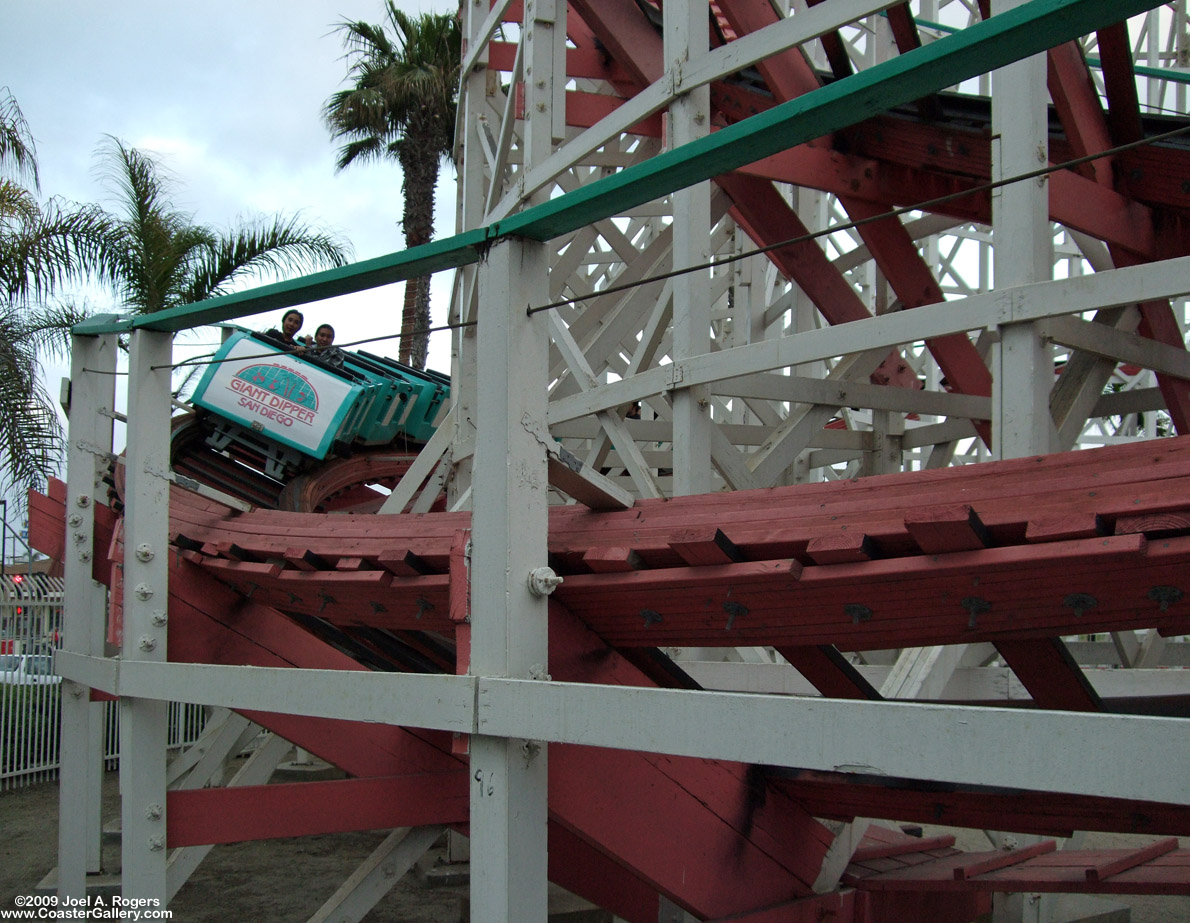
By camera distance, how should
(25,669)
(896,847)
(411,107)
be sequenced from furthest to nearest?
1. (411,107)
2. (25,669)
3. (896,847)

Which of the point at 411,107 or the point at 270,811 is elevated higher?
the point at 411,107

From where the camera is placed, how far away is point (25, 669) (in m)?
12.1

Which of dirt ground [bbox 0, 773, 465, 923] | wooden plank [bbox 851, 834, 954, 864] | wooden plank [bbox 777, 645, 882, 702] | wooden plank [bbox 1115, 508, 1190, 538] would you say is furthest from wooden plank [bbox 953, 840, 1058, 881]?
dirt ground [bbox 0, 773, 465, 923]

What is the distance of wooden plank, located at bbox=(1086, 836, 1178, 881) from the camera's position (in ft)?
13.1

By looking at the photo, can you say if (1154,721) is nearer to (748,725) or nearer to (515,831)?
(748,725)

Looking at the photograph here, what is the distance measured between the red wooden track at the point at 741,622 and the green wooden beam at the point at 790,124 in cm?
77

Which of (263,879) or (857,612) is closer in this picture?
(857,612)

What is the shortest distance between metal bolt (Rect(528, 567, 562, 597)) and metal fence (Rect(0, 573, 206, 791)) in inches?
379

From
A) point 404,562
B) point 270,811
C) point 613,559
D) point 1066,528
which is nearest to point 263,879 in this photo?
point 270,811

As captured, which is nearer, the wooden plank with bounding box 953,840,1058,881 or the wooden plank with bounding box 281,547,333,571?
the wooden plank with bounding box 281,547,333,571

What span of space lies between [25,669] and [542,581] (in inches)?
448

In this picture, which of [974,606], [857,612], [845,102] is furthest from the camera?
[857,612]

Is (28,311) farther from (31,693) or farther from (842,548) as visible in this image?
(842,548)

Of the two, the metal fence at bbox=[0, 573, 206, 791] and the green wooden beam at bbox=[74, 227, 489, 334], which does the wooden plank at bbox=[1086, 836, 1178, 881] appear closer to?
the green wooden beam at bbox=[74, 227, 489, 334]
